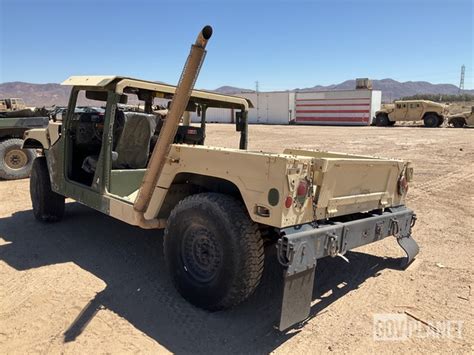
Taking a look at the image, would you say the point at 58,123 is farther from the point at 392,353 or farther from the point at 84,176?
the point at 392,353

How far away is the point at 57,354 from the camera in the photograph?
297 cm

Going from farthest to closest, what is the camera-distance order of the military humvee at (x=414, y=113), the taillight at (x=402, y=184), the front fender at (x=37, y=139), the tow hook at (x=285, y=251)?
1. the military humvee at (x=414, y=113)
2. the front fender at (x=37, y=139)
3. the taillight at (x=402, y=184)
4. the tow hook at (x=285, y=251)

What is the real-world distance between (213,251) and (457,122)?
99.5ft

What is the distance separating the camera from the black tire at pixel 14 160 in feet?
32.4

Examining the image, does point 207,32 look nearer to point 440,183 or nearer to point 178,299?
point 178,299

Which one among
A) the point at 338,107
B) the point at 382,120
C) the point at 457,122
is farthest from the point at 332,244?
the point at 338,107

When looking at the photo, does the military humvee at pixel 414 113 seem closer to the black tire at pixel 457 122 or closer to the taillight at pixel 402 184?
the black tire at pixel 457 122

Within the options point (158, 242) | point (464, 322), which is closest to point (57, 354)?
point (158, 242)

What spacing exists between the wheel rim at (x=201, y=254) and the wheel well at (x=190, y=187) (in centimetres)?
42

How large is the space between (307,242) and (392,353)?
1.00 meters

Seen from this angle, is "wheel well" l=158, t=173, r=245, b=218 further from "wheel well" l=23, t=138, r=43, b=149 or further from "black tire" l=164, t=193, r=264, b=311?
"wheel well" l=23, t=138, r=43, b=149

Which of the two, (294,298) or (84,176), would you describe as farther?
(84,176)

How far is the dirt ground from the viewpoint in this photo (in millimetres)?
3152

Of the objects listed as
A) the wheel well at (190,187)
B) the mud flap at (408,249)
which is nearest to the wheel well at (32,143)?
the wheel well at (190,187)
